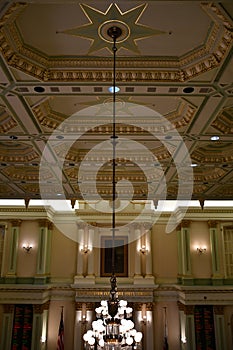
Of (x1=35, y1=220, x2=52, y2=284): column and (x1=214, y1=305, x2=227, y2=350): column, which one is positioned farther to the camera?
(x1=35, y1=220, x2=52, y2=284): column

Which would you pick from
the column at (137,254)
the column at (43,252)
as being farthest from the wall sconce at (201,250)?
the column at (43,252)

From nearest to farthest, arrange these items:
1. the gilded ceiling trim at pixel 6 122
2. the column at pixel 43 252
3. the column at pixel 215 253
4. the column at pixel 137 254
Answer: the gilded ceiling trim at pixel 6 122 < the column at pixel 215 253 < the column at pixel 43 252 < the column at pixel 137 254

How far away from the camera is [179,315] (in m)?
13.4

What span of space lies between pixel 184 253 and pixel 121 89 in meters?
9.76

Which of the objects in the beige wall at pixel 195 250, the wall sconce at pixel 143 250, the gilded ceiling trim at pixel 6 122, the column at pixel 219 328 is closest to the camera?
the gilded ceiling trim at pixel 6 122

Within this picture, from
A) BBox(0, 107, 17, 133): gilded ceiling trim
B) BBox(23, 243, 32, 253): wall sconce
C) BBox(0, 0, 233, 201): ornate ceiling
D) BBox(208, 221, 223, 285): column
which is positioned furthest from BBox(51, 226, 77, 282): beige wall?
BBox(0, 107, 17, 133): gilded ceiling trim

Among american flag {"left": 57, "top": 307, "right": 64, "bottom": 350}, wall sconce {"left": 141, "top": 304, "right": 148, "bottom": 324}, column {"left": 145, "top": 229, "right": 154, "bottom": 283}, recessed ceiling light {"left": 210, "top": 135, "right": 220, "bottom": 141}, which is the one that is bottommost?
american flag {"left": 57, "top": 307, "right": 64, "bottom": 350}

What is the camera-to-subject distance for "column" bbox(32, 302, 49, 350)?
39.6ft

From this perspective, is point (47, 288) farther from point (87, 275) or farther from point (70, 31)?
point (70, 31)

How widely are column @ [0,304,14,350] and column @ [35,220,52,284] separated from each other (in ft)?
4.59

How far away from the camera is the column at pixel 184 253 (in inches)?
505

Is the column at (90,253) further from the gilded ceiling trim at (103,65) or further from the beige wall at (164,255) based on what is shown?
the gilded ceiling trim at (103,65)

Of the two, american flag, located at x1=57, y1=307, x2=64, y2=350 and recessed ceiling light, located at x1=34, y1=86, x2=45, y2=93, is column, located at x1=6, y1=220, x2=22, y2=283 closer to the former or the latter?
american flag, located at x1=57, y1=307, x2=64, y2=350

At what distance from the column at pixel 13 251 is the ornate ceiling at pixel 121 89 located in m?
5.42
